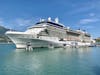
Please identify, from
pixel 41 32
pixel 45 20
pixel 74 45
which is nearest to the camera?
pixel 41 32

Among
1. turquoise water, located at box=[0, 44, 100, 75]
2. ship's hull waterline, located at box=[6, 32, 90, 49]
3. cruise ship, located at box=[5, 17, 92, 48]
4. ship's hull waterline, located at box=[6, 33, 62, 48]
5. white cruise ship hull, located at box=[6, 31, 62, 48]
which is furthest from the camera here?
cruise ship, located at box=[5, 17, 92, 48]

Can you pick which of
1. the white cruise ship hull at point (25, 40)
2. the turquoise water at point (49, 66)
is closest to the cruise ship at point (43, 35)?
the white cruise ship hull at point (25, 40)

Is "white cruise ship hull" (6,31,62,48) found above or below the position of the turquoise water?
above

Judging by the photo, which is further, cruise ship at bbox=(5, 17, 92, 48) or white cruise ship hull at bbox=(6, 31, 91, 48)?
cruise ship at bbox=(5, 17, 92, 48)

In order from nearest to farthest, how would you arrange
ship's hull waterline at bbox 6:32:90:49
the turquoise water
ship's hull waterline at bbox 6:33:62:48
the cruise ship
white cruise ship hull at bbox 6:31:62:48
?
1. the turquoise water
2. white cruise ship hull at bbox 6:31:62:48
3. ship's hull waterline at bbox 6:32:90:49
4. ship's hull waterline at bbox 6:33:62:48
5. the cruise ship

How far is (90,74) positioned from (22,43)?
37272mm

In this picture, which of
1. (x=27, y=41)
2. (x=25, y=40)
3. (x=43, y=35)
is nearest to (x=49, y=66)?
(x=25, y=40)

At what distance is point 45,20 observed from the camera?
212 feet

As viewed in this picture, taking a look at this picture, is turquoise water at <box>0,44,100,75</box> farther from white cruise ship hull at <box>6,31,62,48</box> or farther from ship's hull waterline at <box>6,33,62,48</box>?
ship's hull waterline at <box>6,33,62,48</box>

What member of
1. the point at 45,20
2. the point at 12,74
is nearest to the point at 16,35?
the point at 45,20

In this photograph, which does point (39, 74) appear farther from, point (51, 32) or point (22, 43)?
point (51, 32)

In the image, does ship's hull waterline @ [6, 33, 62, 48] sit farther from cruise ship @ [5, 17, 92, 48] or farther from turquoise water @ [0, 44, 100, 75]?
turquoise water @ [0, 44, 100, 75]

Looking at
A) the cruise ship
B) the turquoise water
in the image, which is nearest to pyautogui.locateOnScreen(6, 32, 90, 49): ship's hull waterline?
the cruise ship

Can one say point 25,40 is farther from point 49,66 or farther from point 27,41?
point 49,66
